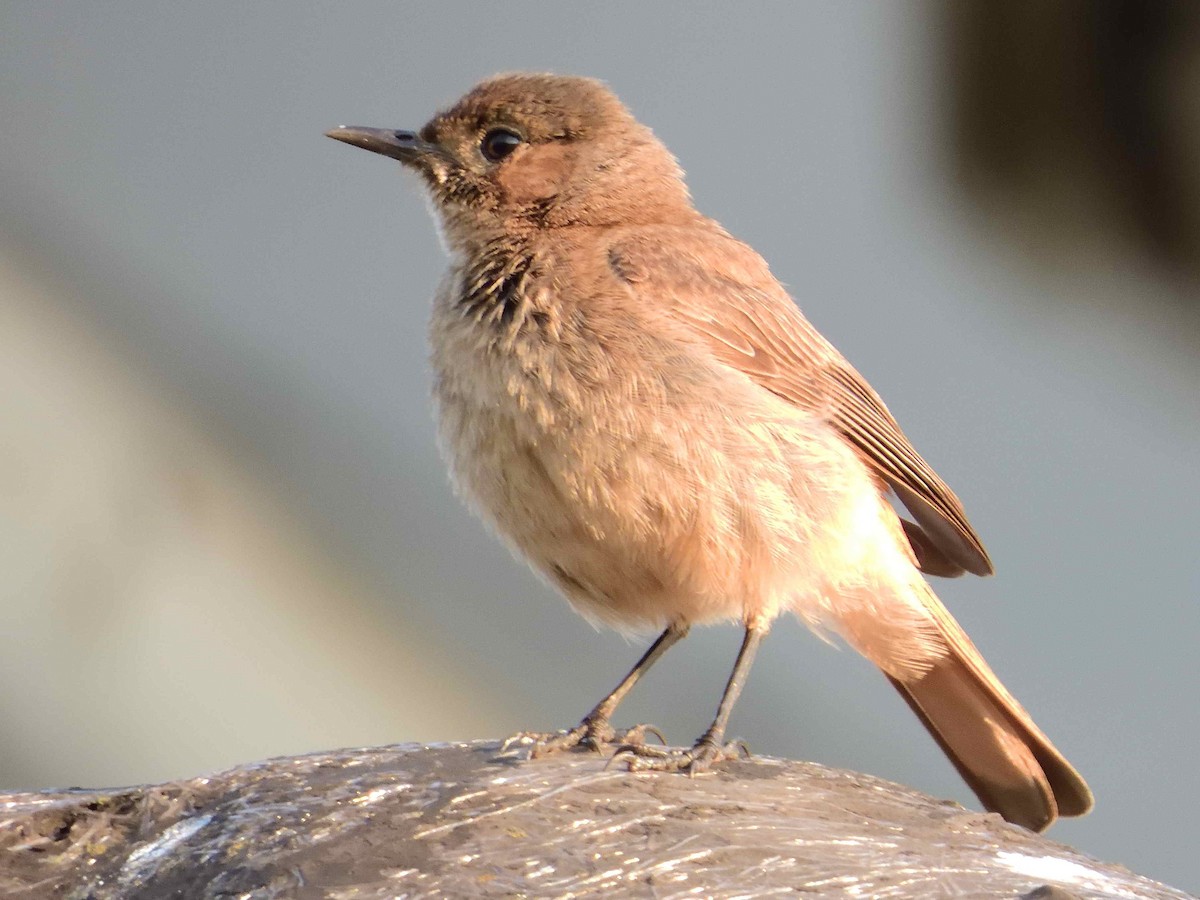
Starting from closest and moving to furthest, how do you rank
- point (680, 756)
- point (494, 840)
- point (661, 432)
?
point (494, 840) → point (680, 756) → point (661, 432)

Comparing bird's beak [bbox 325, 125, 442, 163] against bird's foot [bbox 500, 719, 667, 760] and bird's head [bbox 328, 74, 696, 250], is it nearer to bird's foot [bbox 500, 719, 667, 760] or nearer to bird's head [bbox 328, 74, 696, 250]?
bird's head [bbox 328, 74, 696, 250]

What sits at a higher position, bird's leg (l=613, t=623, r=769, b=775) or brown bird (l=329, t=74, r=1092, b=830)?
brown bird (l=329, t=74, r=1092, b=830)

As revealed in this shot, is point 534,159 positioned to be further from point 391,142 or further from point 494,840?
point 494,840

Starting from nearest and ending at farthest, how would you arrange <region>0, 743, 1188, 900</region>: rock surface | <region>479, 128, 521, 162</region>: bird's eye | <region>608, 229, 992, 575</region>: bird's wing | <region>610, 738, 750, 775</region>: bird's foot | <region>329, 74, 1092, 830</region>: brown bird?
<region>0, 743, 1188, 900</region>: rock surface < <region>610, 738, 750, 775</region>: bird's foot < <region>329, 74, 1092, 830</region>: brown bird < <region>608, 229, 992, 575</region>: bird's wing < <region>479, 128, 521, 162</region>: bird's eye

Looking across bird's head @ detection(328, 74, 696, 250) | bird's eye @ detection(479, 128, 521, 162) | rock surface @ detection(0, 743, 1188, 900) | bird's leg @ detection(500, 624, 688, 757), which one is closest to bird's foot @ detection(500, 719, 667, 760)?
bird's leg @ detection(500, 624, 688, 757)

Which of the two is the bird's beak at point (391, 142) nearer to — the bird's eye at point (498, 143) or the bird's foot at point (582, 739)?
the bird's eye at point (498, 143)

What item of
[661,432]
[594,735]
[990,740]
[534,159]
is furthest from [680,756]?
[534,159]

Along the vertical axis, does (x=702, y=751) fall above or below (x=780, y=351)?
below
